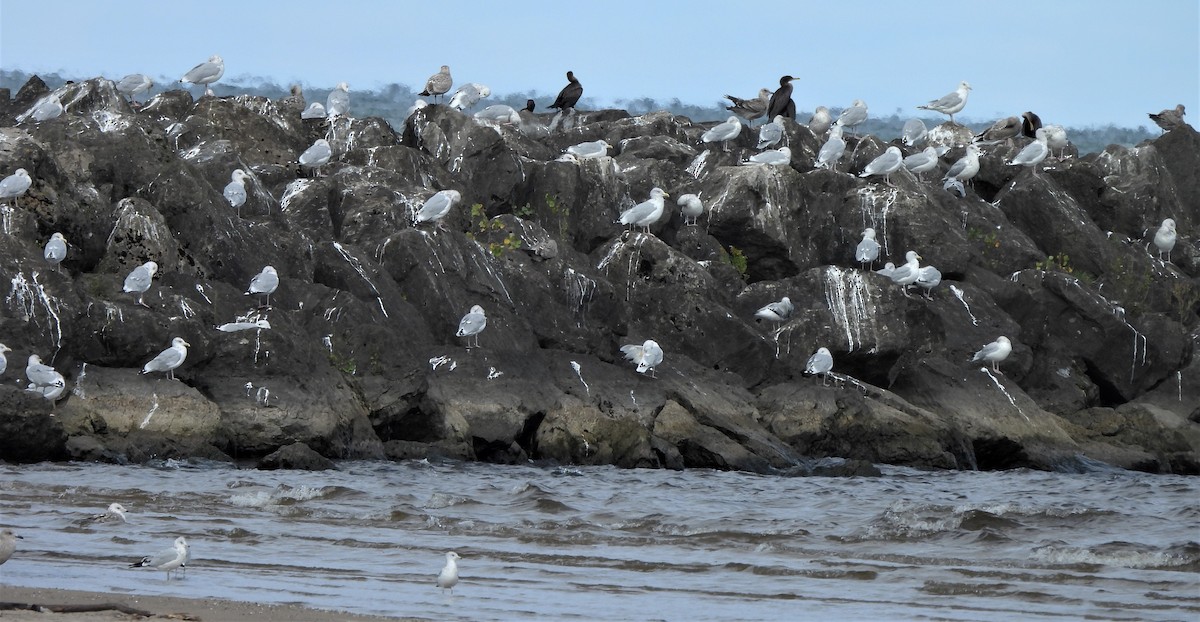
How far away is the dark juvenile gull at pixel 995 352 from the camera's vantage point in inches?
905

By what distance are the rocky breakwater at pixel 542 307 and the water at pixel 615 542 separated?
141cm

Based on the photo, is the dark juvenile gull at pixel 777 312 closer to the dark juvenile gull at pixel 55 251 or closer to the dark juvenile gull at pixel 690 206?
the dark juvenile gull at pixel 690 206

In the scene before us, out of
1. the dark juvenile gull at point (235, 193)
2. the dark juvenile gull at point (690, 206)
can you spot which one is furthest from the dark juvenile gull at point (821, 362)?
the dark juvenile gull at point (235, 193)

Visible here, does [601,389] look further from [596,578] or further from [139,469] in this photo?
[596,578]

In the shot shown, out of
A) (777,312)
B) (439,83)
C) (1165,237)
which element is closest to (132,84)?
(439,83)

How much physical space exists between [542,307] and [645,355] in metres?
2.27

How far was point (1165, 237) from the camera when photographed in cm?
2892

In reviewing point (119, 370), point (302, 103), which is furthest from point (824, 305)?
point (302, 103)

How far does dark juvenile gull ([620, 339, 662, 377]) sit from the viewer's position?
20.7m

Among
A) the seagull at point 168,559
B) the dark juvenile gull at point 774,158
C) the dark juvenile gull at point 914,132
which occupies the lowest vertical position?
the seagull at point 168,559

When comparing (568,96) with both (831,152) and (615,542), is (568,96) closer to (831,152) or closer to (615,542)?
(831,152)

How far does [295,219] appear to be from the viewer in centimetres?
2384

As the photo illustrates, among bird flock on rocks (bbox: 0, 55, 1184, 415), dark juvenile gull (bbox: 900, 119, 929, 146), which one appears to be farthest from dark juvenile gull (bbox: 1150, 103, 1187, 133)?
dark juvenile gull (bbox: 900, 119, 929, 146)

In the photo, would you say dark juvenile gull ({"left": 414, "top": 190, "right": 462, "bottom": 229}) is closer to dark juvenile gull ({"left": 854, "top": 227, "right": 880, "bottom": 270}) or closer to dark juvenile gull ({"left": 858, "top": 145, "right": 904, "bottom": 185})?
dark juvenile gull ({"left": 854, "top": 227, "right": 880, "bottom": 270})
